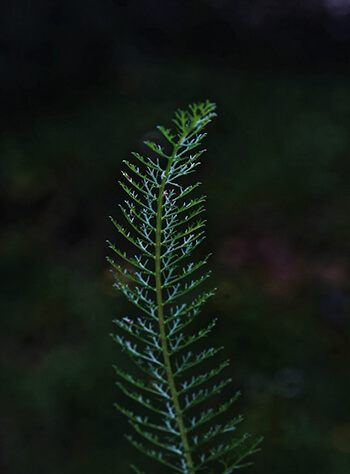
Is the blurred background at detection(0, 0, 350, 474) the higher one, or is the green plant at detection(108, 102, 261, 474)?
the blurred background at detection(0, 0, 350, 474)

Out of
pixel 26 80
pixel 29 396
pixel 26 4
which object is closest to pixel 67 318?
pixel 29 396

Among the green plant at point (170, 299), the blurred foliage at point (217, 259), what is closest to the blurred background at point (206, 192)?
the blurred foliage at point (217, 259)

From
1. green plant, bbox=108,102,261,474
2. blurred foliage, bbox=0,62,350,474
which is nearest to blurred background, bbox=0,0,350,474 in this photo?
blurred foliage, bbox=0,62,350,474

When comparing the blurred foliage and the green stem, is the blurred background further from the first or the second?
the green stem

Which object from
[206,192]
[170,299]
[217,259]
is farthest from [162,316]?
[206,192]

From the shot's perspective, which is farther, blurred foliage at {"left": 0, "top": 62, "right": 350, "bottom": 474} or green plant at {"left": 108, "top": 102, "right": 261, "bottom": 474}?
blurred foliage at {"left": 0, "top": 62, "right": 350, "bottom": 474}

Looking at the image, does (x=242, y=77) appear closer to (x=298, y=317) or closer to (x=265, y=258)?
(x=265, y=258)

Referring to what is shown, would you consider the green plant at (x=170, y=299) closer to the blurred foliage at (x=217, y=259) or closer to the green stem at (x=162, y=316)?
the green stem at (x=162, y=316)

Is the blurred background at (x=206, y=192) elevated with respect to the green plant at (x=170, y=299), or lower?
elevated
